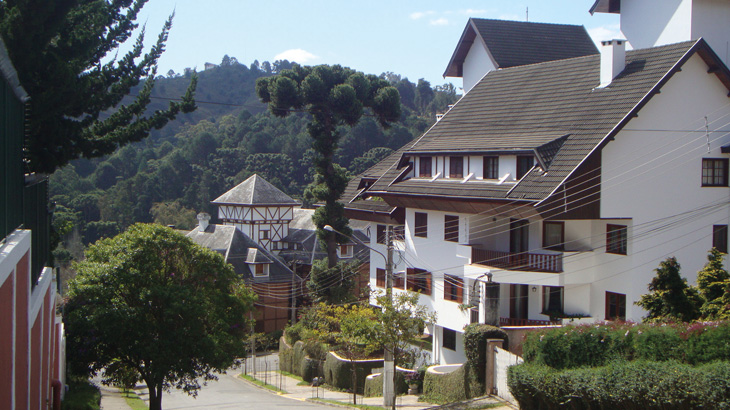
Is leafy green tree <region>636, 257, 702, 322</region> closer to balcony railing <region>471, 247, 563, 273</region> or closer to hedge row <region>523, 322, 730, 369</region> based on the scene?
hedge row <region>523, 322, 730, 369</region>

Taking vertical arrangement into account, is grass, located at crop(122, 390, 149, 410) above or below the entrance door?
below

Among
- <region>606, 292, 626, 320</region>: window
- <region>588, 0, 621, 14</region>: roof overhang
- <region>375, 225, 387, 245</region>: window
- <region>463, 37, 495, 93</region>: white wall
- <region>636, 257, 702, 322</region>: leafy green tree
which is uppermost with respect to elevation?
<region>588, 0, 621, 14</region>: roof overhang

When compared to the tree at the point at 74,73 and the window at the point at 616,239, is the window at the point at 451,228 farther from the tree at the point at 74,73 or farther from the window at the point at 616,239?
the tree at the point at 74,73

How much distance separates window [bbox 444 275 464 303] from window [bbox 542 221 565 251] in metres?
4.43

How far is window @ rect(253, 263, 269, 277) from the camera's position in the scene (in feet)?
170

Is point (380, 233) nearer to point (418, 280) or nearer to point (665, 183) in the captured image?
point (418, 280)

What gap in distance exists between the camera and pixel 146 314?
21172 millimetres

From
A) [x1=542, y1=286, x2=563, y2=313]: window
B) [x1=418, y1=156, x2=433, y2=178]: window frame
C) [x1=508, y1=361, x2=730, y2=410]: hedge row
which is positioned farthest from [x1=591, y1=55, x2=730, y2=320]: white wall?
[x1=508, y1=361, x2=730, y2=410]: hedge row

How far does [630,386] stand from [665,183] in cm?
1256

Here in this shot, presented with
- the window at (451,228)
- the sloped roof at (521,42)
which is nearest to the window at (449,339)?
the window at (451,228)

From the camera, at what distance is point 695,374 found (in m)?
13.9

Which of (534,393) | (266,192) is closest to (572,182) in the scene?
(534,393)

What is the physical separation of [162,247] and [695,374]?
1480cm

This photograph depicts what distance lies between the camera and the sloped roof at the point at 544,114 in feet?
82.8
